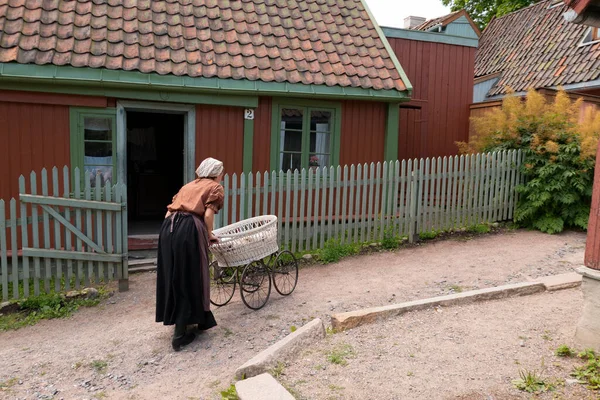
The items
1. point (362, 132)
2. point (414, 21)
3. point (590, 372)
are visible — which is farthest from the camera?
point (414, 21)

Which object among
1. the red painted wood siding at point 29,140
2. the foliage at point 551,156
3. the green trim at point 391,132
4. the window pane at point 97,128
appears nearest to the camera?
the red painted wood siding at point 29,140

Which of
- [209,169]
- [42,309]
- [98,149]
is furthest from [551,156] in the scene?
[42,309]

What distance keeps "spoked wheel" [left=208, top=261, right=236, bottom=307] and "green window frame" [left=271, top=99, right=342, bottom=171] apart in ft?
9.15

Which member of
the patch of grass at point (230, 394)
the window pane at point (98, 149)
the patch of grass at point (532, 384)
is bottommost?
the patch of grass at point (230, 394)

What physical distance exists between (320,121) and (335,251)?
2645mm

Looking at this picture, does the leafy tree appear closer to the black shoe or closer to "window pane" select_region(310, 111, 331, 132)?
"window pane" select_region(310, 111, 331, 132)

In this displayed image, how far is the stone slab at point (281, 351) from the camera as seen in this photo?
12.4 ft

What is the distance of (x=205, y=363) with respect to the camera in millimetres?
4348

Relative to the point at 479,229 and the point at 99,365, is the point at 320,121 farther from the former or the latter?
the point at 99,365

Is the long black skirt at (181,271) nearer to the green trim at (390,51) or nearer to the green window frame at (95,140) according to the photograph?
the green window frame at (95,140)

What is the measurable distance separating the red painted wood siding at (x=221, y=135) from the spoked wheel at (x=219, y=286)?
242cm

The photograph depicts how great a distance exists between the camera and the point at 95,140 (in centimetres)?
776

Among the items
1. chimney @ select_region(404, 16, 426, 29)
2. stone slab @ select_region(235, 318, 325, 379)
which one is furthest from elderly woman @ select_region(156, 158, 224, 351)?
chimney @ select_region(404, 16, 426, 29)

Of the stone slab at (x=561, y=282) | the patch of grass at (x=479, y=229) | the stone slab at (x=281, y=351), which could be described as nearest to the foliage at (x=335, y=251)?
the patch of grass at (x=479, y=229)
